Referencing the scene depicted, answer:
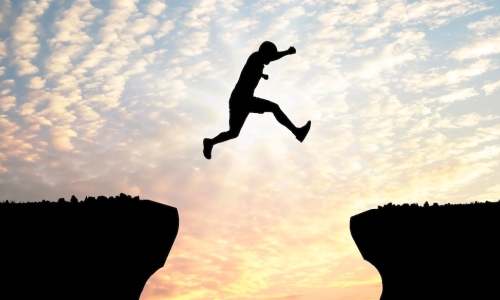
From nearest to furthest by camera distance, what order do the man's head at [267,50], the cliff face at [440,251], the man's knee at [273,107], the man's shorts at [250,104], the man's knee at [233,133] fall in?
the cliff face at [440,251] → the man's head at [267,50] → the man's shorts at [250,104] → the man's knee at [273,107] → the man's knee at [233,133]

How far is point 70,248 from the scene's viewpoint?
885 cm

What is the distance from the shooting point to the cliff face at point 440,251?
973 centimetres

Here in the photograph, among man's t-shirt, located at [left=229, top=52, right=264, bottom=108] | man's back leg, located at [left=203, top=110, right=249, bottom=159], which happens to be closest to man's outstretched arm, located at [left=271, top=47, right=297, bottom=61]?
man's t-shirt, located at [left=229, top=52, right=264, bottom=108]

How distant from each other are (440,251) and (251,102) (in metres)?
4.52

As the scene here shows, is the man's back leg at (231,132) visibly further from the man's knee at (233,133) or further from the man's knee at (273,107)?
the man's knee at (273,107)

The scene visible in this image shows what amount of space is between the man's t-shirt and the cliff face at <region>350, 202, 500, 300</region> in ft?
11.5

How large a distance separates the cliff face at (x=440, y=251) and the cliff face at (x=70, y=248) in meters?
4.41

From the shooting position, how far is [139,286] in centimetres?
952

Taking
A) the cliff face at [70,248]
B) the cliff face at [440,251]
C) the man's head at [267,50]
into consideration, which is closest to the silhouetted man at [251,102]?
the man's head at [267,50]

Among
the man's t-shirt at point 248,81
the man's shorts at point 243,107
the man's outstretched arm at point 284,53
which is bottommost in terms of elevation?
the man's shorts at point 243,107

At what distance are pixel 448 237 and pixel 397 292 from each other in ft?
4.29

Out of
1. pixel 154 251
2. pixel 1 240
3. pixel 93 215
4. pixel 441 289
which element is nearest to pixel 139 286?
pixel 154 251

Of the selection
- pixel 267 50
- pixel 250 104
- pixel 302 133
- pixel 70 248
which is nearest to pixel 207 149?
pixel 250 104

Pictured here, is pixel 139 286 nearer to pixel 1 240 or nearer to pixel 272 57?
pixel 1 240
